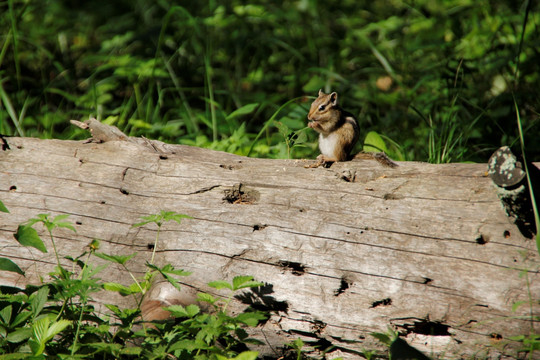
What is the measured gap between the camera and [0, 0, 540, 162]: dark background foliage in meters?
4.36

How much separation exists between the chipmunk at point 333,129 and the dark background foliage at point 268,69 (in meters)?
0.44

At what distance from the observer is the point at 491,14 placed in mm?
6121

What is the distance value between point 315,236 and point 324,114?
1266 mm

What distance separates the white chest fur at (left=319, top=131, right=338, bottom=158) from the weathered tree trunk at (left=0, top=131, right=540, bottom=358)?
0.39 metres

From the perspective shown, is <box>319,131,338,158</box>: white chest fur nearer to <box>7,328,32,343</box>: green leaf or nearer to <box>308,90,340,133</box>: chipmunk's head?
<box>308,90,340,133</box>: chipmunk's head

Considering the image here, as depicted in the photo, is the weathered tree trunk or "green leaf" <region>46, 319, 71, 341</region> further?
the weathered tree trunk

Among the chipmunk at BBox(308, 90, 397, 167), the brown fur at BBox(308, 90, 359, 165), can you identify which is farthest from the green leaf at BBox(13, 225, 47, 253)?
the brown fur at BBox(308, 90, 359, 165)

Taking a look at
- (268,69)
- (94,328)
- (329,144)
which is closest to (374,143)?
(329,144)

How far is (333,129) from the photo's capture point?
3.37 meters

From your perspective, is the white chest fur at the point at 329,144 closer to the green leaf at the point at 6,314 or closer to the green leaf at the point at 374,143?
the green leaf at the point at 374,143

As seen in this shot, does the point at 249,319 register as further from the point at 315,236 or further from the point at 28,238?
A: the point at 28,238

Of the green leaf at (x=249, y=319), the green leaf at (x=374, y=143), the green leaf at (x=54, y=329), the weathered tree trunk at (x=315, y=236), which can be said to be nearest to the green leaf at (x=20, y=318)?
the green leaf at (x=54, y=329)

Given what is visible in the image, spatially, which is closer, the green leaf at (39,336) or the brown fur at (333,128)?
the green leaf at (39,336)

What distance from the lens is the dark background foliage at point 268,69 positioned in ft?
14.3
